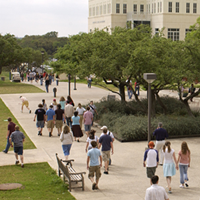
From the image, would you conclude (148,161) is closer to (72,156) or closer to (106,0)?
(72,156)

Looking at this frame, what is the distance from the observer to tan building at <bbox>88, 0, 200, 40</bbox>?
75375mm

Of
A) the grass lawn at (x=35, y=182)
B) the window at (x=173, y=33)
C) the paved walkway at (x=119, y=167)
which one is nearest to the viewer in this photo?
the grass lawn at (x=35, y=182)

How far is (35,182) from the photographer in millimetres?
11000

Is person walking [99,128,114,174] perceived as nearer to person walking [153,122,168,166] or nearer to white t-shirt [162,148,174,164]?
person walking [153,122,168,166]

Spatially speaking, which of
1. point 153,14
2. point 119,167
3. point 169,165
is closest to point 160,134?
point 119,167

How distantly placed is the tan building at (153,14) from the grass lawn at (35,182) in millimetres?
63836

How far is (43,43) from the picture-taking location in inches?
5541

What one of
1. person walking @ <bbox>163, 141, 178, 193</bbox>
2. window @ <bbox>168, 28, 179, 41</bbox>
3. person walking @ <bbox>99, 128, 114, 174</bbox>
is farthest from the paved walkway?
window @ <bbox>168, 28, 179, 41</bbox>

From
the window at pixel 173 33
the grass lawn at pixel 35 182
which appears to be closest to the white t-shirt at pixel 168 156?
the grass lawn at pixel 35 182

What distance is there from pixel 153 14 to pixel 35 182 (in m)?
71.1

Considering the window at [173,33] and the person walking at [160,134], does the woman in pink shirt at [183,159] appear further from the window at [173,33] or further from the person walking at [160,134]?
the window at [173,33]

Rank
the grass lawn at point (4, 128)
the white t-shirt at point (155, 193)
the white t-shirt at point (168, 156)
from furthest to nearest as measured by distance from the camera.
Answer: the grass lawn at point (4, 128) < the white t-shirt at point (168, 156) < the white t-shirt at point (155, 193)

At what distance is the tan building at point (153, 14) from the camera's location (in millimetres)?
75375

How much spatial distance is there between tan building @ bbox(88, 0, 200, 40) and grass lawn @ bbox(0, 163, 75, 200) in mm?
63836
